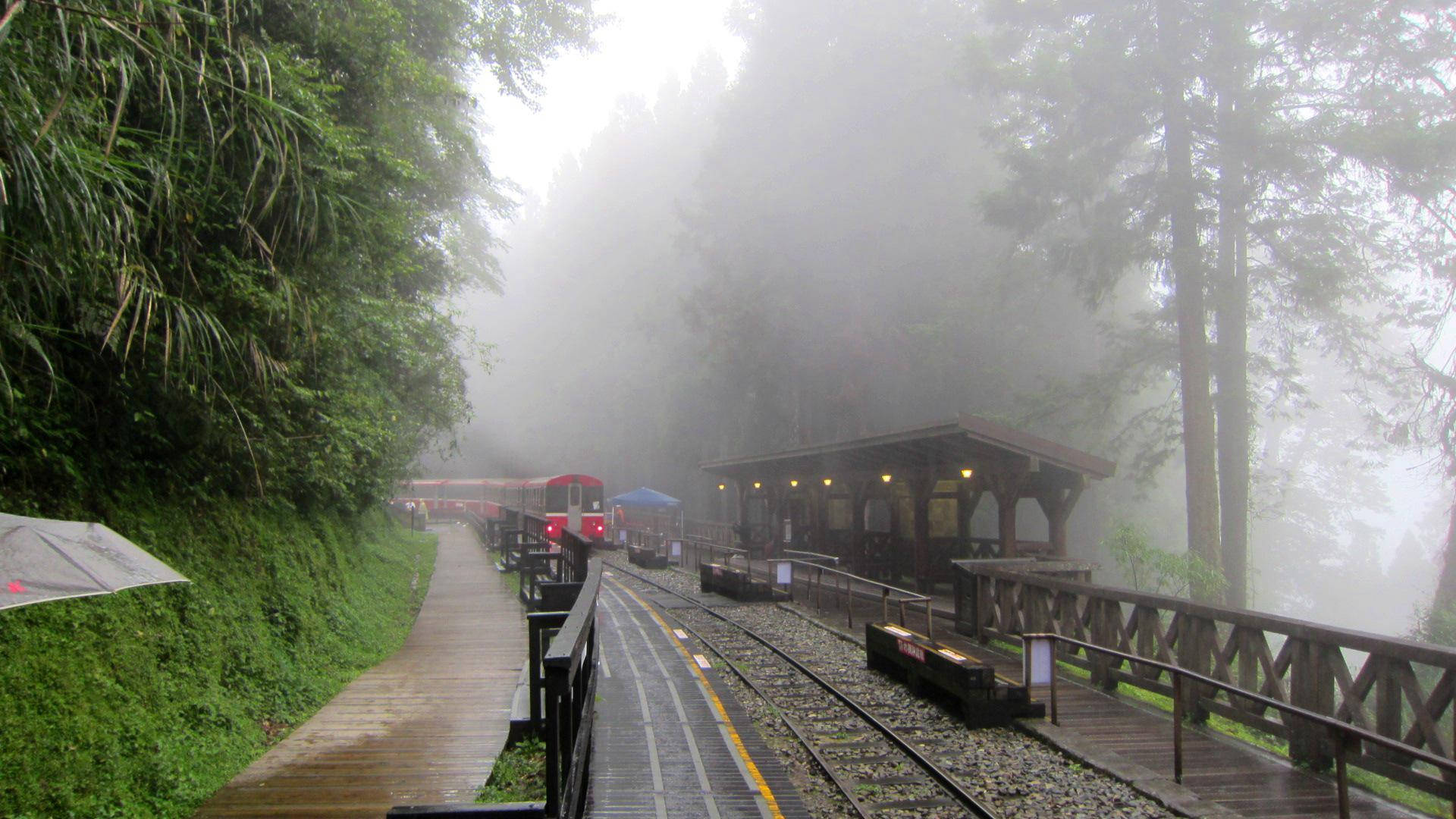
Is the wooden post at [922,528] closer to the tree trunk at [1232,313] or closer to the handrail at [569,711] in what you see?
the tree trunk at [1232,313]

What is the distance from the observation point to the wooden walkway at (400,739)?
4.48 m

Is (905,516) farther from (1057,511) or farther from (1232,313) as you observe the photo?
(1232,313)

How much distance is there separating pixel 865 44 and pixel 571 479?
17.0 m

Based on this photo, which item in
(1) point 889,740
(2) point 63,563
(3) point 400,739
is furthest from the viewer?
(1) point 889,740

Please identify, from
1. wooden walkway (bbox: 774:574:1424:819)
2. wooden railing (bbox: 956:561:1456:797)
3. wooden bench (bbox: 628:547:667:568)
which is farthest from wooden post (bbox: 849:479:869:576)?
wooden walkway (bbox: 774:574:1424:819)

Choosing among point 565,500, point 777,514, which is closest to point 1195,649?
point 777,514

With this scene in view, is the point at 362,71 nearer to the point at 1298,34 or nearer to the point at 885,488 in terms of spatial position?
the point at 885,488

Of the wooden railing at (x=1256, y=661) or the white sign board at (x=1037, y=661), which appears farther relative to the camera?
the white sign board at (x=1037, y=661)

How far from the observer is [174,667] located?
5098 mm

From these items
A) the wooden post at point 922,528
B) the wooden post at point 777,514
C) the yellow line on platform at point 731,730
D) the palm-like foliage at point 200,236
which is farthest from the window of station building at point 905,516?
the palm-like foliage at point 200,236

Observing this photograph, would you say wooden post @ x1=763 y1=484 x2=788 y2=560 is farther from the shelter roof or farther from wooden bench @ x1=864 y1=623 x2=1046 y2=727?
wooden bench @ x1=864 y1=623 x2=1046 y2=727

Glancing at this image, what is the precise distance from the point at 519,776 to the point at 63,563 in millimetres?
2390

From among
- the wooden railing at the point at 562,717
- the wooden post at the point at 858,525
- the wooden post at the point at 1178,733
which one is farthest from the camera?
the wooden post at the point at 858,525

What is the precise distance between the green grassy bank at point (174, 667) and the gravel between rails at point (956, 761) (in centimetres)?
351
